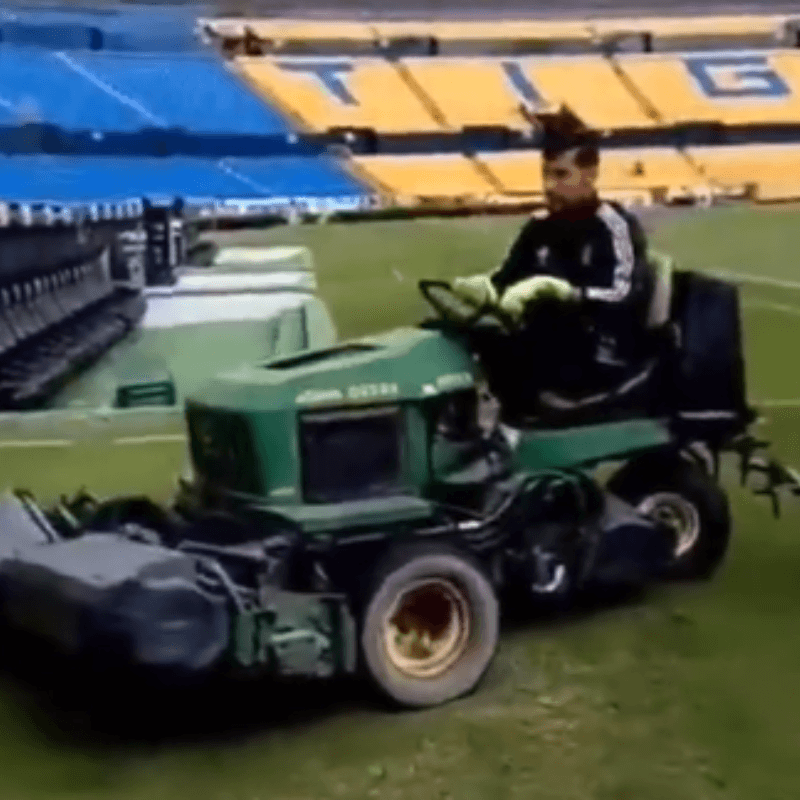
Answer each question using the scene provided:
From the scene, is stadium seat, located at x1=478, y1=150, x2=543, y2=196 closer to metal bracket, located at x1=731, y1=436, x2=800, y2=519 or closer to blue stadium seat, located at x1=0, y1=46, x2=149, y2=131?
blue stadium seat, located at x1=0, y1=46, x2=149, y2=131

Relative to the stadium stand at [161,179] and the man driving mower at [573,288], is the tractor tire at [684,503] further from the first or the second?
the stadium stand at [161,179]

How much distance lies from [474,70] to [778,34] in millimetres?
1190

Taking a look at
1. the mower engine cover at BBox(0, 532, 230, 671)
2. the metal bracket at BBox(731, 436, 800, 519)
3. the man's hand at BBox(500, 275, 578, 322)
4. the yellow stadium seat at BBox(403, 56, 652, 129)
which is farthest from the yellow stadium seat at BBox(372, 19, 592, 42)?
the mower engine cover at BBox(0, 532, 230, 671)

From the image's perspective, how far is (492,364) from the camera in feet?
11.7

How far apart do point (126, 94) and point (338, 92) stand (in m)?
0.86

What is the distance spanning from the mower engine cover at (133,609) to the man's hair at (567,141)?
49.3 inches

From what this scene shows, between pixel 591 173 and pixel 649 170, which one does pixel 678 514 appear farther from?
pixel 649 170

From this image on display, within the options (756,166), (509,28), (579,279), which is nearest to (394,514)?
(579,279)

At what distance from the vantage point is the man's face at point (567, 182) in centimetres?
371

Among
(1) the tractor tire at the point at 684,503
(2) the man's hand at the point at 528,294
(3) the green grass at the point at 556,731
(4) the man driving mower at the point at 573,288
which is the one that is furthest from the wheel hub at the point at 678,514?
(2) the man's hand at the point at 528,294

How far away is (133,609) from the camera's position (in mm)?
2863

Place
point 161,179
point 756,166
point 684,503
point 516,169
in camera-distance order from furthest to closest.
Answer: point 756,166
point 161,179
point 516,169
point 684,503

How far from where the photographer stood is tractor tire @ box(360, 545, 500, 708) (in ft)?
10.1

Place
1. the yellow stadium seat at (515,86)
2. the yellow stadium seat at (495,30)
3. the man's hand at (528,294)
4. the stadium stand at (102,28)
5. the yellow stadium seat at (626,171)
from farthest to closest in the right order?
the yellow stadium seat at (515,86) < the yellow stadium seat at (495,30) < the stadium stand at (102,28) < the yellow stadium seat at (626,171) < the man's hand at (528,294)
